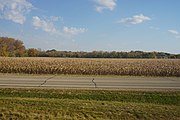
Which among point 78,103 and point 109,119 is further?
point 78,103

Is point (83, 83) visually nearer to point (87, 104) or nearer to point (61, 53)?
point (87, 104)

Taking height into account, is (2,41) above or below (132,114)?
above

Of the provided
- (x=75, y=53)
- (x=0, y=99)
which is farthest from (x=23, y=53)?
(x=0, y=99)

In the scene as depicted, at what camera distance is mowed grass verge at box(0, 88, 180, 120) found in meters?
12.5

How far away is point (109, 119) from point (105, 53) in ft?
279

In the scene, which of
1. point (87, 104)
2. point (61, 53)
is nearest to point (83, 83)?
point (87, 104)

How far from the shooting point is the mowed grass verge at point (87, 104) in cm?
1251

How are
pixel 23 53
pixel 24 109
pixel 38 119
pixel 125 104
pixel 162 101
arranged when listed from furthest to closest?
pixel 23 53 → pixel 162 101 → pixel 125 104 → pixel 24 109 → pixel 38 119

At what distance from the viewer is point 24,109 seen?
42.2 ft

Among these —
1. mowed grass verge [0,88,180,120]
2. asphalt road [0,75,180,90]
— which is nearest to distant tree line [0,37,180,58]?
asphalt road [0,75,180,90]

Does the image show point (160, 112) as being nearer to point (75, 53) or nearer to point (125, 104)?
point (125, 104)

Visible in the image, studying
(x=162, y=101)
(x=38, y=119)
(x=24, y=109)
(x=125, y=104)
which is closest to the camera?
(x=38, y=119)

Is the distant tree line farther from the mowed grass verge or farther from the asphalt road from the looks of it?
the mowed grass verge

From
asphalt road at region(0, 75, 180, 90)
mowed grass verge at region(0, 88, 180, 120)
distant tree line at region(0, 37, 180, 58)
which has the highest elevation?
distant tree line at region(0, 37, 180, 58)
